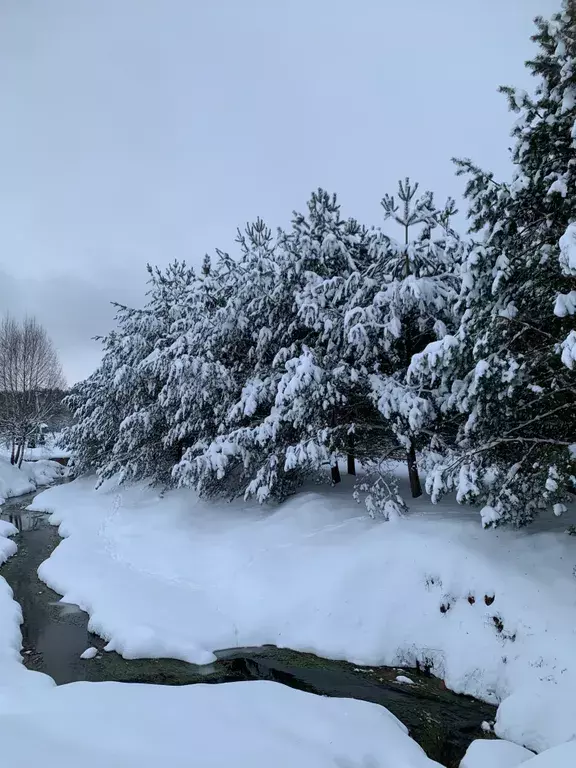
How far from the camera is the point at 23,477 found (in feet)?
98.9

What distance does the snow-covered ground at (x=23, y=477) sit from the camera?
26.6 meters

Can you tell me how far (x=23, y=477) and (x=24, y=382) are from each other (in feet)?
21.1

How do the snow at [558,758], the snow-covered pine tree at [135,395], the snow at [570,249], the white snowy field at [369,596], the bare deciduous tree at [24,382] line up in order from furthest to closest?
the bare deciduous tree at [24,382] < the snow-covered pine tree at [135,395] < the white snowy field at [369,596] < the snow at [570,249] < the snow at [558,758]

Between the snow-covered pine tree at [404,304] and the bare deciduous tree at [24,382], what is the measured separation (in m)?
27.1

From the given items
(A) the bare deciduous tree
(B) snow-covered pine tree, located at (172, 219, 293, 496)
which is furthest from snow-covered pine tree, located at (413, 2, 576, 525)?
(A) the bare deciduous tree

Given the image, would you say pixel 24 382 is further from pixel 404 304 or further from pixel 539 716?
pixel 539 716

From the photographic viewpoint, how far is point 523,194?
23.8 feet

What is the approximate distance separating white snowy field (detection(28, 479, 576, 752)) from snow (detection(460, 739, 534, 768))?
0.99 feet

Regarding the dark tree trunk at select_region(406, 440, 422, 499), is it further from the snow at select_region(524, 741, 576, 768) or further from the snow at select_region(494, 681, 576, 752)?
the snow at select_region(524, 741, 576, 768)

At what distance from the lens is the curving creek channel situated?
6.11 meters

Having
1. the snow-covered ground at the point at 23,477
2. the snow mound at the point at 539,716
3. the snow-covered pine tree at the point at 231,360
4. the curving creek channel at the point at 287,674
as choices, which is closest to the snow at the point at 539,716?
the snow mound at the point at 539,716

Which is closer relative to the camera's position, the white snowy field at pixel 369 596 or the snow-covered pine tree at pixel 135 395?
the white snowy field at pixel 369 596

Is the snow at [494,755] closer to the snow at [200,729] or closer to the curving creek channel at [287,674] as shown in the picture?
the curving creek channel at [287,674]

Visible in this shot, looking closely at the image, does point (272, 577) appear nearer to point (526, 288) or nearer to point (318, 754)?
point (318, 754)
